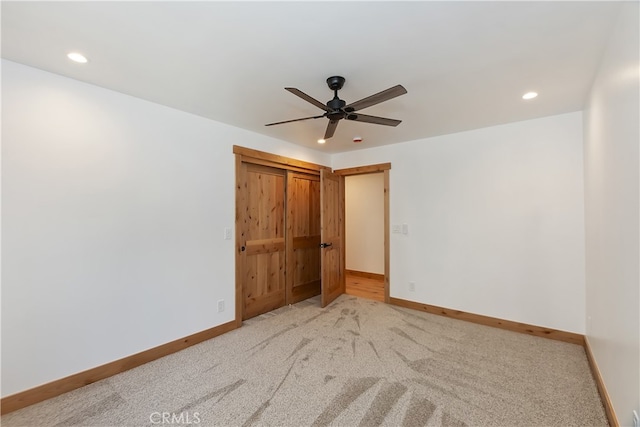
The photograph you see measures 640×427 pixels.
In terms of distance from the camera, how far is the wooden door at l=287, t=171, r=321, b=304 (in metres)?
4.28

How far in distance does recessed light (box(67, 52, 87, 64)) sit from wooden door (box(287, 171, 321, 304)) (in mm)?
2614

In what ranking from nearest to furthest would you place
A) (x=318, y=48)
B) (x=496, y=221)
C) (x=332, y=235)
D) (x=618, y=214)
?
(x=618, y=214), (x=318, y=48), (x=496, y=221), (x=332, y=235)

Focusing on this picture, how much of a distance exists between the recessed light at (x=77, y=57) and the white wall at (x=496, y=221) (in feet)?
11.9

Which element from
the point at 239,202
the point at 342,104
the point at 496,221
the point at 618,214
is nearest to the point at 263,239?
the point at 239,202

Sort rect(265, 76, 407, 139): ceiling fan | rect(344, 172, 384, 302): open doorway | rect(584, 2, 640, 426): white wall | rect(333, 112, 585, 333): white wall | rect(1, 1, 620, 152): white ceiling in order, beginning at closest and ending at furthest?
1. rect(584, 2, 640, 426): white wall
2. rect(1, 1, 620, 152): white ceiling
3. rect(265, 76, 407, 139): ceiling fan
4. rect(333, 112, 585, 333): white wall
5. rect(344, 172, 384, 302): open doorway

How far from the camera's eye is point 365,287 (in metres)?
5.24

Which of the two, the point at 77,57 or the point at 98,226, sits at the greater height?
the point at 77,57

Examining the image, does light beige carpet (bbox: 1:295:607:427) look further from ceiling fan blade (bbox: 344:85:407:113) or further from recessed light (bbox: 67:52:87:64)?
recessed light (bbox: 67:52:87:64)

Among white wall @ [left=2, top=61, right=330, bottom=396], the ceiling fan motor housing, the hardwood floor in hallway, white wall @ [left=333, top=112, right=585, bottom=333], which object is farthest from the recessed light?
the hardwood floor in hallway

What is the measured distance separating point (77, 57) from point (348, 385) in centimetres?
315

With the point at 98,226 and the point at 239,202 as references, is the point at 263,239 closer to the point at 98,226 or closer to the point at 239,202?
the point at 239,202

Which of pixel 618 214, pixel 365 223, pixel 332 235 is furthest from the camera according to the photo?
pixel 365 223

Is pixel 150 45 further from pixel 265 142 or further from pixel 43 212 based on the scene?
pixel 265 142

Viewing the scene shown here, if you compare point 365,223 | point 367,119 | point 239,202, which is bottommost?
point 365,223
